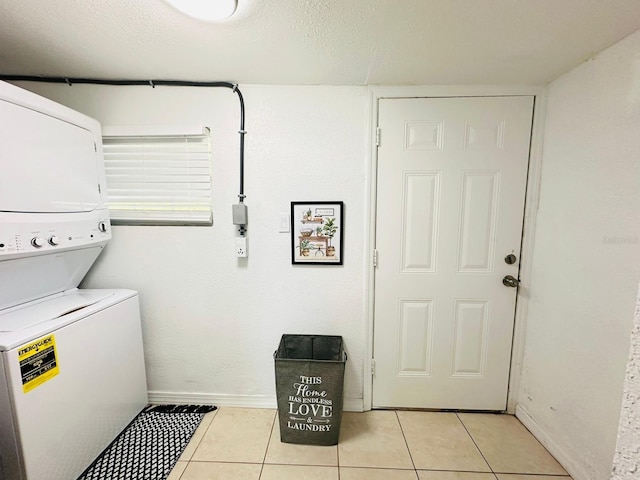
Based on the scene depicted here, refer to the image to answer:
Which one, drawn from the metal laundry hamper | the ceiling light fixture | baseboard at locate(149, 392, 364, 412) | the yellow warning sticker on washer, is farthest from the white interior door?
the yellow warning sticker on washer

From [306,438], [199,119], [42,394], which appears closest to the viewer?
[42,394]

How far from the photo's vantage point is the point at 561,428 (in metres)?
1.46

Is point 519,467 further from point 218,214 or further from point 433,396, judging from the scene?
point 218,214

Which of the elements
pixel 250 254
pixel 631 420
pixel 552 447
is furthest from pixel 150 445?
pixel 552 447

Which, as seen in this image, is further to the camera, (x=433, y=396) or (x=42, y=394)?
(x=433, y=396)

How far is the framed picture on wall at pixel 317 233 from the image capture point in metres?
1.70

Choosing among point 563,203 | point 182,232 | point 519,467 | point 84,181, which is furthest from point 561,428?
point 84,181

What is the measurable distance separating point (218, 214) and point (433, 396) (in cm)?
190

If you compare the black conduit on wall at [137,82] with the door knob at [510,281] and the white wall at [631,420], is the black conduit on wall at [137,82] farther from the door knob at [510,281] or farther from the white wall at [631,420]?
the door knob at [510,281]

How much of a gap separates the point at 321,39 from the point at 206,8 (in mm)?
489

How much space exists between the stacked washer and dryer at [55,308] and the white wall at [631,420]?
71.7 inches

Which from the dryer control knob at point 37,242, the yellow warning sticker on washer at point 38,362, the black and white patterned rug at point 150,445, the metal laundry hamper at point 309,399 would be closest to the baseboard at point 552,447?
the metal laundry hamper at point 309,399

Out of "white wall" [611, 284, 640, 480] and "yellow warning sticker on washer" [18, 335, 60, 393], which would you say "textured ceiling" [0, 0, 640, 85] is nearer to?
"white wall" [611, 284, 640, 480]

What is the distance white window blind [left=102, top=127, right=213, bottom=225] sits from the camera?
168 cm
